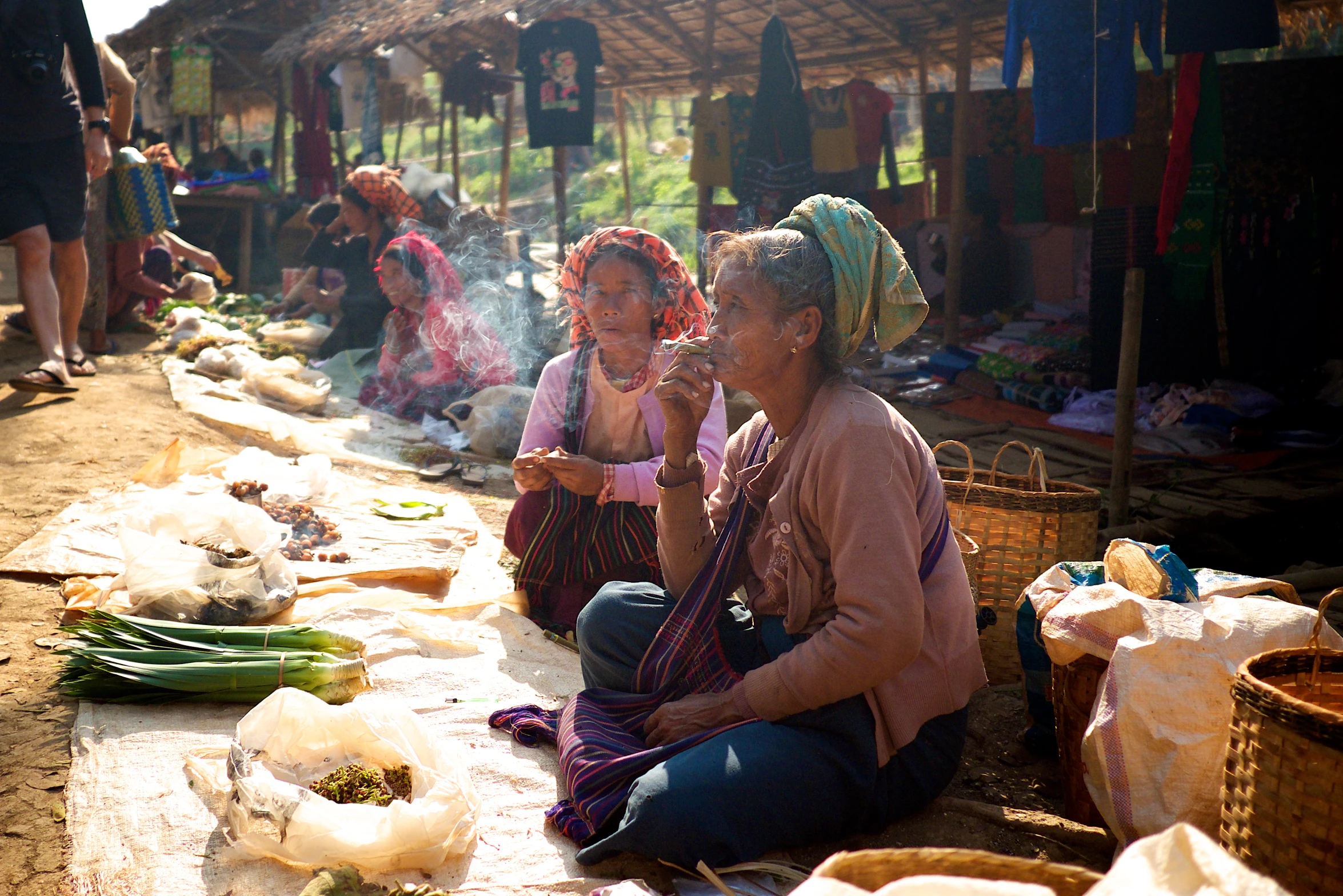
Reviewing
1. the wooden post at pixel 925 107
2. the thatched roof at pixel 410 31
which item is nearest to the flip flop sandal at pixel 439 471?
the thatched roof at pixel 410 31

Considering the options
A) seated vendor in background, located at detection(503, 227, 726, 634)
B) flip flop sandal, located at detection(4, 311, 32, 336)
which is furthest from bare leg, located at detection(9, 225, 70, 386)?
seated vendor in background, located at detection(503, 227, 726, 634)

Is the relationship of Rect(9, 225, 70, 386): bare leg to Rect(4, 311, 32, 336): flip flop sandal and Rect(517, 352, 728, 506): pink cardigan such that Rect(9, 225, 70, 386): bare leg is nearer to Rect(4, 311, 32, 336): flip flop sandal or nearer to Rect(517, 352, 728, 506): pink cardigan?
Rect(4, 311, 32, 336): flip flop sandal

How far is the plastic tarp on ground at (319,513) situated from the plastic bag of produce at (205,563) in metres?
0.15

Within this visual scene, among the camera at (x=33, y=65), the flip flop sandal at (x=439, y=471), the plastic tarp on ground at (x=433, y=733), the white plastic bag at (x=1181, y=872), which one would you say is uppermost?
the camera at (x=33, y=65)

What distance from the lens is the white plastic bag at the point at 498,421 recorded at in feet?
Answer: 20.1

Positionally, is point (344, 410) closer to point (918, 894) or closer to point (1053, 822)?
point (1053, 822)

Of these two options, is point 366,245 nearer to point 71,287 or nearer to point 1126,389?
point 71,287

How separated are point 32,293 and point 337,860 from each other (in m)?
4.65

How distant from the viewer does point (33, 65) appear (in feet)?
16.8

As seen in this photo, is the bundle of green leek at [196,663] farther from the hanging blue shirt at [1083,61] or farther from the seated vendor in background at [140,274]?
the seated vendor in background at [140,274]

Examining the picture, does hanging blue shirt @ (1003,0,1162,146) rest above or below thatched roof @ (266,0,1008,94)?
below

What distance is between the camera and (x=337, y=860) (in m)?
2.04

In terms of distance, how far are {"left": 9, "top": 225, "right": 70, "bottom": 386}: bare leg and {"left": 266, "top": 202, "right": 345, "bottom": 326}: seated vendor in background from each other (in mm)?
3611

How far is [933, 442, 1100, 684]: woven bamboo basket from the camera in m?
3.03
